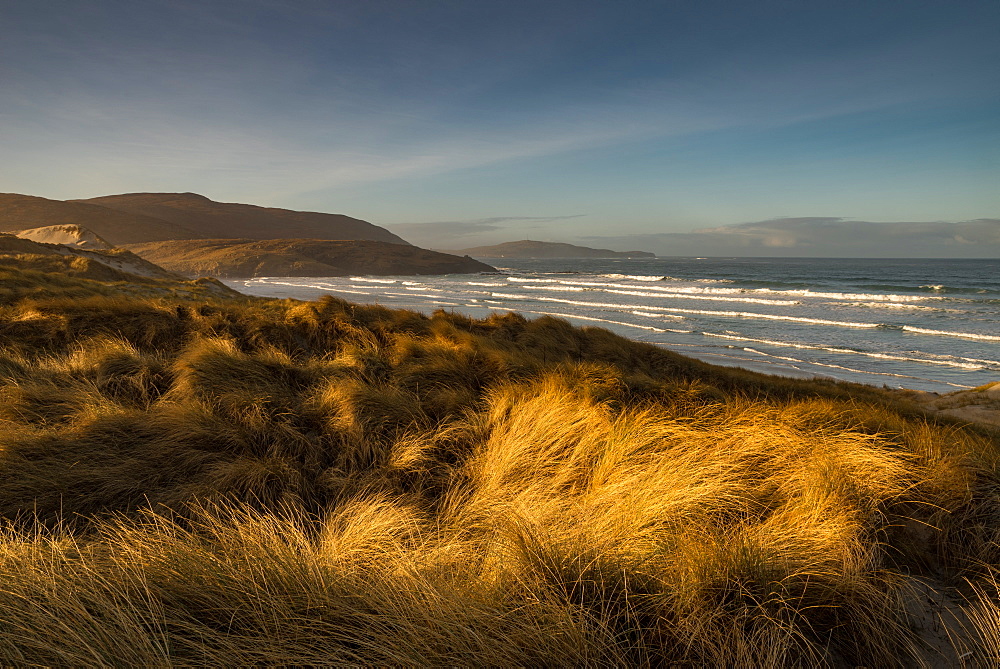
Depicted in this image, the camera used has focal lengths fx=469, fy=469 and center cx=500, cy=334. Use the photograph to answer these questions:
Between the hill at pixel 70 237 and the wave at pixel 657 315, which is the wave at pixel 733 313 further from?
the hill at pixel 70 237

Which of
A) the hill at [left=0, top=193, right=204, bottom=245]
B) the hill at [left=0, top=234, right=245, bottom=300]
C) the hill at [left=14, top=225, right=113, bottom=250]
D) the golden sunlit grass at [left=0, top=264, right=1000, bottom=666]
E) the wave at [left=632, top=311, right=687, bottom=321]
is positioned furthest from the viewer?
the hill at [left=0, top=193, right=204, bottom=245]

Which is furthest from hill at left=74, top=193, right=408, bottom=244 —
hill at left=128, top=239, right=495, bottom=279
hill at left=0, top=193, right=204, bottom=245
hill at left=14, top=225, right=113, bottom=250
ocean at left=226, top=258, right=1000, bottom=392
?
ocean at left=226, top=258, right=1000, bottom=392

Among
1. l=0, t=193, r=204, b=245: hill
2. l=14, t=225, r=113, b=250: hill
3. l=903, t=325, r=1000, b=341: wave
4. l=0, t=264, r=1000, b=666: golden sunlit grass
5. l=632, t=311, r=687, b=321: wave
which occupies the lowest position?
l=903, t=325, r=1000, b=341: wave

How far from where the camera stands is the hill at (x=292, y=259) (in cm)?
7950

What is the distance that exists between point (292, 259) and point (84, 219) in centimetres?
7032

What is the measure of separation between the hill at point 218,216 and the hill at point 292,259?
5370 cm

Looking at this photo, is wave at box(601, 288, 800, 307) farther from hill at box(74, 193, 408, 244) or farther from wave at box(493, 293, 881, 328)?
hill at box(74, 193, 408, 244)

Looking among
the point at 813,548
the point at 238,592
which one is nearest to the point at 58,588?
the point at 238,592

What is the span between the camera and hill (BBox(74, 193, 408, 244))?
156 metres

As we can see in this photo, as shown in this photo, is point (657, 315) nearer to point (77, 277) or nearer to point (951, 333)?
point (951, 333)

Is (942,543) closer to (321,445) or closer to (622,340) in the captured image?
(321,445)

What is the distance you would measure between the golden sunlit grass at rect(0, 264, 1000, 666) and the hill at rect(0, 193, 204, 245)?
13695 cm

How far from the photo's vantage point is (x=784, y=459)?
3.21 metres

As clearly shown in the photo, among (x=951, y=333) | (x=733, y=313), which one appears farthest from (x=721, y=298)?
(x=951, y=333)
